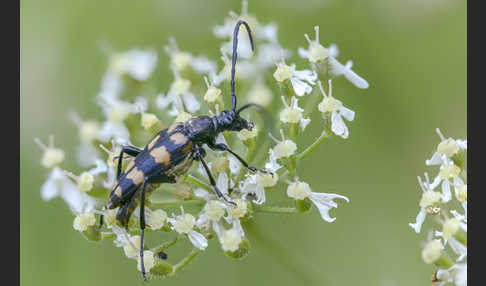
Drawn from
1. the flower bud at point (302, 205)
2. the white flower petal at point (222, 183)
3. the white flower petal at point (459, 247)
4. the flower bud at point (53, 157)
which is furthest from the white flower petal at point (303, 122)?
the flower bud at point (53, 157)

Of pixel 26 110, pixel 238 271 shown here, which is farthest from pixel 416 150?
pixel 26 110

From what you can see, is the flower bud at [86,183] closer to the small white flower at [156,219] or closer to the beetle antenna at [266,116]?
the small white flower at [156,219]

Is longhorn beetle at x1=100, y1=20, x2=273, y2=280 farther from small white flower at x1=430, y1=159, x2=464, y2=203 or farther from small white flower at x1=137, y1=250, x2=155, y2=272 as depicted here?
small white flower at x1=430, y1=159, x2=464, y2=203

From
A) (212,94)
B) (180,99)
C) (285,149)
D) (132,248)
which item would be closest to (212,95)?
(212,94)

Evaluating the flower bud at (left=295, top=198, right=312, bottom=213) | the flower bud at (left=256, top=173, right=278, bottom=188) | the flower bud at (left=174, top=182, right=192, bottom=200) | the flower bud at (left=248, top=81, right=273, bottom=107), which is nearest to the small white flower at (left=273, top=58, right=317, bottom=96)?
the flower bud at (left=248, top=81, right=273, bottom=107)

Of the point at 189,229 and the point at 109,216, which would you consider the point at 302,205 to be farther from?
the point at 109,216

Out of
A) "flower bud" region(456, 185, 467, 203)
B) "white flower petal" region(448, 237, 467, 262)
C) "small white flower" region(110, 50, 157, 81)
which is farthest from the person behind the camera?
"small white flower" region(110, 50, 157, 81)
